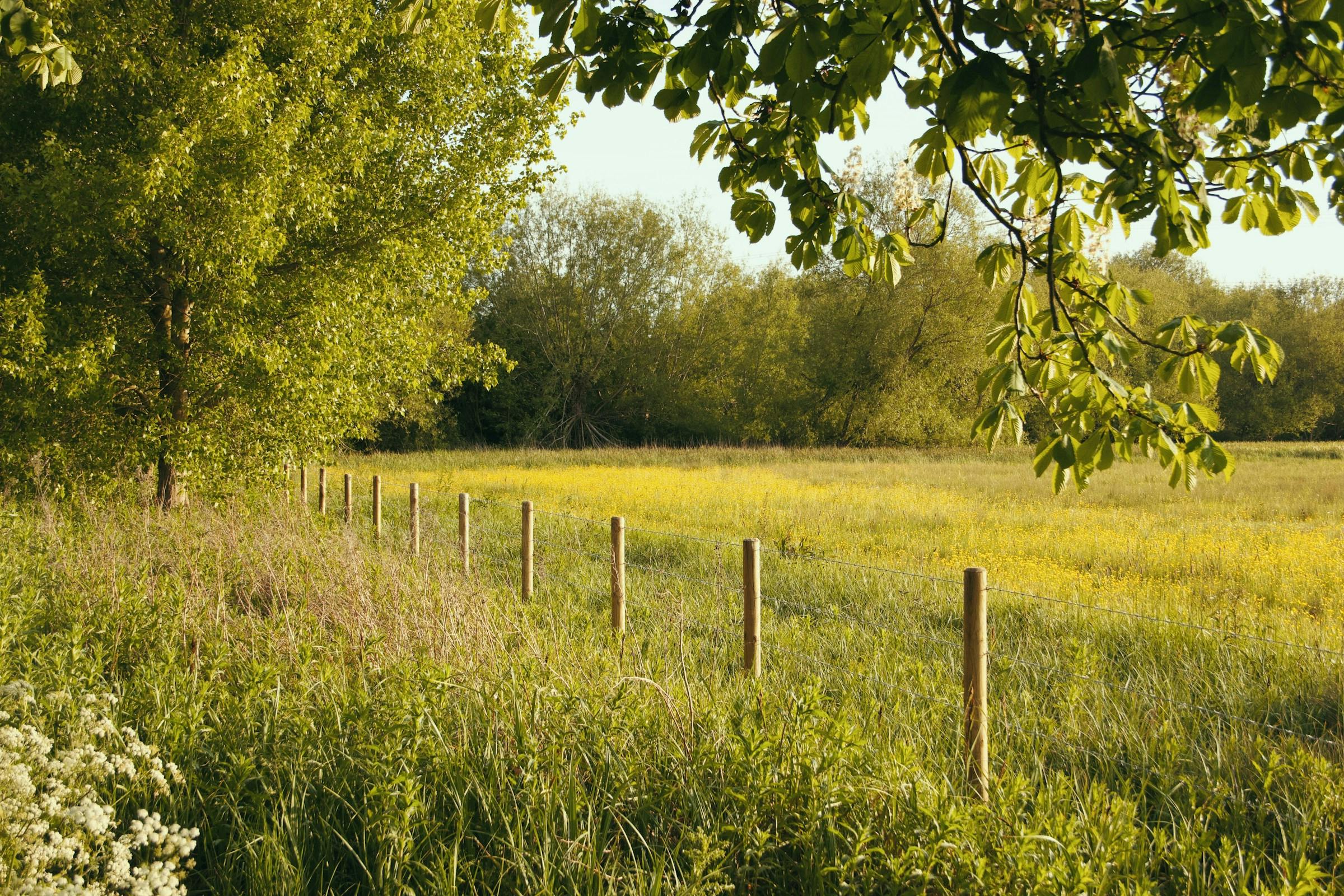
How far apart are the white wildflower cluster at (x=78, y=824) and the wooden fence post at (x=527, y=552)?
5185 millimetres

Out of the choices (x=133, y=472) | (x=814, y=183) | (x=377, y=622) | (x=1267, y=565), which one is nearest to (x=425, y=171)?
(x=133, y=472)

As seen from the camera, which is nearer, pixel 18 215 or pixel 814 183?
pixel 814 183

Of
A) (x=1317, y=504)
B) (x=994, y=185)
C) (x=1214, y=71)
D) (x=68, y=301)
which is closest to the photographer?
(x=1214, y=71)

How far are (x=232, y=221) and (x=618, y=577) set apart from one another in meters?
7.46

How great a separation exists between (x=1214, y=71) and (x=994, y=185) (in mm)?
1144

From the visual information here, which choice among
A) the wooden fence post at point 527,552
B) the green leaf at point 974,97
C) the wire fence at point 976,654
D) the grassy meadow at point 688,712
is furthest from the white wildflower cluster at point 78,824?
the wooden fence post at point 527,552

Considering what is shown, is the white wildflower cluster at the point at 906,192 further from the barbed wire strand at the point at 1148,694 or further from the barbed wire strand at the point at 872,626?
the barbed wire strand at the point at 872,626

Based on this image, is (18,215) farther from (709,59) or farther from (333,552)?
(709,59)

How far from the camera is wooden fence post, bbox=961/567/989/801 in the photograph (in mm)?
4176

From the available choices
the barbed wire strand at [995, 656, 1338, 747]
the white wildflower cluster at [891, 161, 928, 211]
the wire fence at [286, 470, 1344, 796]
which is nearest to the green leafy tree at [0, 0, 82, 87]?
the white wildflower cluster at [891, 161, 928, 211]

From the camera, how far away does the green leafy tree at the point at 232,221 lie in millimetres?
10734

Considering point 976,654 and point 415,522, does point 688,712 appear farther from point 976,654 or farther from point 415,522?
point 415,522

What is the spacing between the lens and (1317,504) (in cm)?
1698

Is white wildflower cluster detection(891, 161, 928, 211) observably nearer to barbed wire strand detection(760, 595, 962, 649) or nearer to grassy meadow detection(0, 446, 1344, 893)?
grassy meadow detection(0, 446, 1344, 893)
